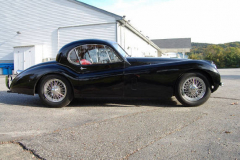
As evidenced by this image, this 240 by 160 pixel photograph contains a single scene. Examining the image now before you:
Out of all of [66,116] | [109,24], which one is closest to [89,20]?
[109,24]

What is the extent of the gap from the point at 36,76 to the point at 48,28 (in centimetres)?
1586

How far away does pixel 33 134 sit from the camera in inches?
111

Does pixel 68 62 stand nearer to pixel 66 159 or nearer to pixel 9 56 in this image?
pixel 66 159

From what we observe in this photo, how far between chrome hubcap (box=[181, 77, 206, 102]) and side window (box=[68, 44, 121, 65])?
5.11 ft

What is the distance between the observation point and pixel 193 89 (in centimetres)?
430

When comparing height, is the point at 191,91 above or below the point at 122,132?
above

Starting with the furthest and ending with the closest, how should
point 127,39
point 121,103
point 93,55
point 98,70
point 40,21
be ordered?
1. point 40,21
2. point 127,39
3. point 121,103
4. point 93,55
5. point 98,70

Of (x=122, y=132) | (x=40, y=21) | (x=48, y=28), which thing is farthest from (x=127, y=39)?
(x=122, y=132)

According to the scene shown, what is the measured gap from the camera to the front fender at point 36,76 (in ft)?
14.5

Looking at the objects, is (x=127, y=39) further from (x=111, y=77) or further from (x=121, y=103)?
(x=111, y=77)

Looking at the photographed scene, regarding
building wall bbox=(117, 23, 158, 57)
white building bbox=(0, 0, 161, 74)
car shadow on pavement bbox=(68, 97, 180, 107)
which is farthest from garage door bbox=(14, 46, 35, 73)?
car shadow on pavement bbox=(68, 97, 180, 107)

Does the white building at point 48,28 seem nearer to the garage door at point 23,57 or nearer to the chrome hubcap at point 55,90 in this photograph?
the garage door at point 23,57

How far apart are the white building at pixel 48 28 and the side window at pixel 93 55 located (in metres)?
12.1

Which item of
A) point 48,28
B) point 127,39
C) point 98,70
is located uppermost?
point 48,28
